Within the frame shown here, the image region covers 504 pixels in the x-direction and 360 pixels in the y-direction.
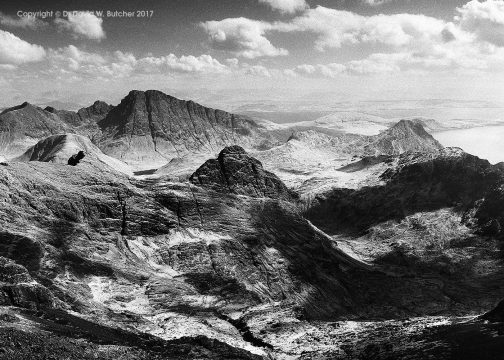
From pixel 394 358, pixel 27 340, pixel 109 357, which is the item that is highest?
pixel 27 340

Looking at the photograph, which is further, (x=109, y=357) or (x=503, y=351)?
(x=503, y=351)

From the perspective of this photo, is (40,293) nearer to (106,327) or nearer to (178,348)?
(106,327)

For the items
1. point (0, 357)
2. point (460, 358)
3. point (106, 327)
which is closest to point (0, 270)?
point (106, 327)

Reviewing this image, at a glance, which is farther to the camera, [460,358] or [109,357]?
[460,358]

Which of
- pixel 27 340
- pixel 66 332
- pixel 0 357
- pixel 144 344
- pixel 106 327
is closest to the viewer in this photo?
pixel 0 357

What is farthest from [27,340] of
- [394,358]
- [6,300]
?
[394,358]

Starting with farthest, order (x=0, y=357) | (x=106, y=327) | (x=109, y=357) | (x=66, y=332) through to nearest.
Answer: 1. (x=106, y=327)
2. (x=66, y=332)
3. (x=109, y=357)
4. (x=0, y=357)

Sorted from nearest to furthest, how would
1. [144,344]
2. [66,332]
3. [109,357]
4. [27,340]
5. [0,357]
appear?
[0,357] < [27,340] < [109,357] < [66,332] < [144,344]

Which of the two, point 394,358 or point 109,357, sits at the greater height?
point 109,357

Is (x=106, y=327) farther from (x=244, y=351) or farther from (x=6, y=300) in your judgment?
(x=244, y=351)
